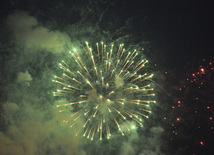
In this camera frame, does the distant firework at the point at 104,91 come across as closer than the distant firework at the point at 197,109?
Yes

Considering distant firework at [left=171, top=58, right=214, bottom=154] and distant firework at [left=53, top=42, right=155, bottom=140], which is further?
distant firework at [left=171, top=58, right=214, bottom=154]

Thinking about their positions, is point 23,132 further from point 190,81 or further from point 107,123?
point 190,81

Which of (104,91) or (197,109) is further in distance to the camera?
(197,109)

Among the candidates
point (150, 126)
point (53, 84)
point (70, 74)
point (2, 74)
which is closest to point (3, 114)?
point (2, 74)

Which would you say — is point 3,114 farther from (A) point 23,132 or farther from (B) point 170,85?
(B) point 170,85

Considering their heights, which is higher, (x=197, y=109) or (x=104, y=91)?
(x=197, y=109)

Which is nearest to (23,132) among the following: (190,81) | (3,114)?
(3,114)

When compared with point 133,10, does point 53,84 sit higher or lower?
lower

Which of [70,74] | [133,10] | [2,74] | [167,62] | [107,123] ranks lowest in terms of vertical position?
[107,123]
